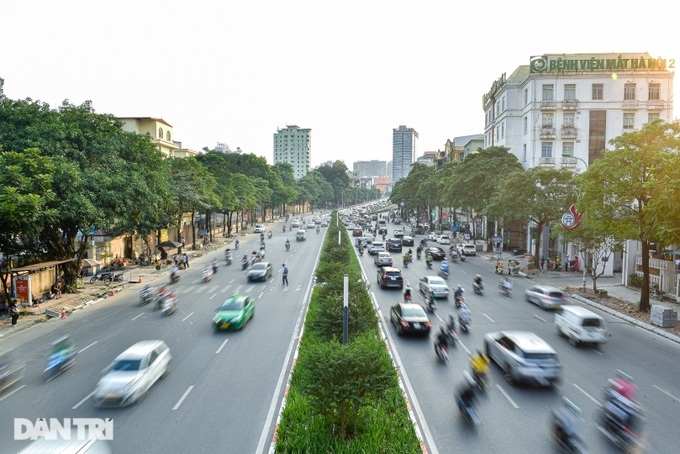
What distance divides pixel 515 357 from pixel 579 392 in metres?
2.17

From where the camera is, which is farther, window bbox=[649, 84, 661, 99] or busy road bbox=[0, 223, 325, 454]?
Answer: window bbox=[649, 84, 661, 99]

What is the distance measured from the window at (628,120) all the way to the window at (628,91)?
1946 mm

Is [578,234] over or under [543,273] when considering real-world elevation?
over

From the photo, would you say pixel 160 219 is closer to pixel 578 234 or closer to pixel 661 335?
pixel 578 234

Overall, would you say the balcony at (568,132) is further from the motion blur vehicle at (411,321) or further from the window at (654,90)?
the motion blur vehicle at (411,321)

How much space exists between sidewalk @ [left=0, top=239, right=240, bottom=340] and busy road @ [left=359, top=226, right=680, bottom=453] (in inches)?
715

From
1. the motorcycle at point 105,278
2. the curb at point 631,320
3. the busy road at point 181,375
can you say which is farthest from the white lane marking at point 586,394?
the motorcycle at point 105,278

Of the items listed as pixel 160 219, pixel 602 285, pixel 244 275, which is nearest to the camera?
pixel 602 285

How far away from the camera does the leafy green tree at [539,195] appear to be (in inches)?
1678

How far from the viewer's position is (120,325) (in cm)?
2461

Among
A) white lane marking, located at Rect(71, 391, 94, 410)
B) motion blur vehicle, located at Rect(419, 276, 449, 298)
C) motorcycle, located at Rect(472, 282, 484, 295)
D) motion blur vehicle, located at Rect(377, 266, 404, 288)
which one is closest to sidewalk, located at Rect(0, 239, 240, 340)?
white lane marking, located at Rect(71, 391, 94, 410)

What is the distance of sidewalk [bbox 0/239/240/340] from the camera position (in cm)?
2574

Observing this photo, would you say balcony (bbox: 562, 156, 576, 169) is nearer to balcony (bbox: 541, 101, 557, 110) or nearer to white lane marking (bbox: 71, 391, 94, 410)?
balcony (bbox: 541, 101, 557, 110)

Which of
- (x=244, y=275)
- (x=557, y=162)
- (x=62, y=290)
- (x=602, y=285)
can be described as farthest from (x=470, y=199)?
(x=62, y=290)
